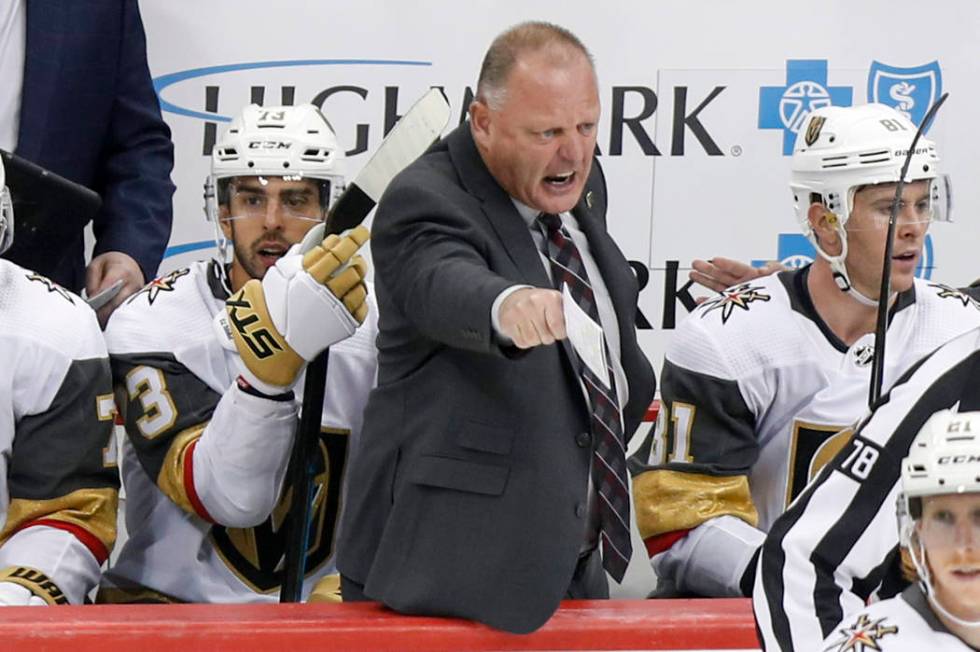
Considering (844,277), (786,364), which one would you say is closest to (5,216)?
(786,364)

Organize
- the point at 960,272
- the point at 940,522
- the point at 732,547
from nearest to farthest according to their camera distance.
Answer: the point at 940,522 < the point at 732,547 < the point at 960,272

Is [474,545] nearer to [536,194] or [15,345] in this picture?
[536,194]

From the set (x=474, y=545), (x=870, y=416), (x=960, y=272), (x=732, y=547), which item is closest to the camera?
(x=870, y=416)

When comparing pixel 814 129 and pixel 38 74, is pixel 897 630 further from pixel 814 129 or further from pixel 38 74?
pixel 38 74

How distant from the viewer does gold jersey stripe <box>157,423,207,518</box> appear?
294 centimetres

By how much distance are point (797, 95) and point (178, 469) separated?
5.28 ft

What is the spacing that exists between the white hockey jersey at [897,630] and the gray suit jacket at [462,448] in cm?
48

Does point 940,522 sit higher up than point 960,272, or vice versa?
point 960,272

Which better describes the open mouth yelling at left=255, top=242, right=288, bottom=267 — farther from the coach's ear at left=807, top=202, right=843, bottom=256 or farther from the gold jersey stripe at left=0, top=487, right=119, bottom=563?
the coach's ear at left=807, top=202, right=843, bottom=256

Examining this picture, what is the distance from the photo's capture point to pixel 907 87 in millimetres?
3883

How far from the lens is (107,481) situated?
287 cm

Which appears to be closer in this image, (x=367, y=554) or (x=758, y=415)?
(x=367, y=554)

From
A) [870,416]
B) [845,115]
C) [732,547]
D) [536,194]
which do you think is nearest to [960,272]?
[845,115]

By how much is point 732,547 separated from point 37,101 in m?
1.54
